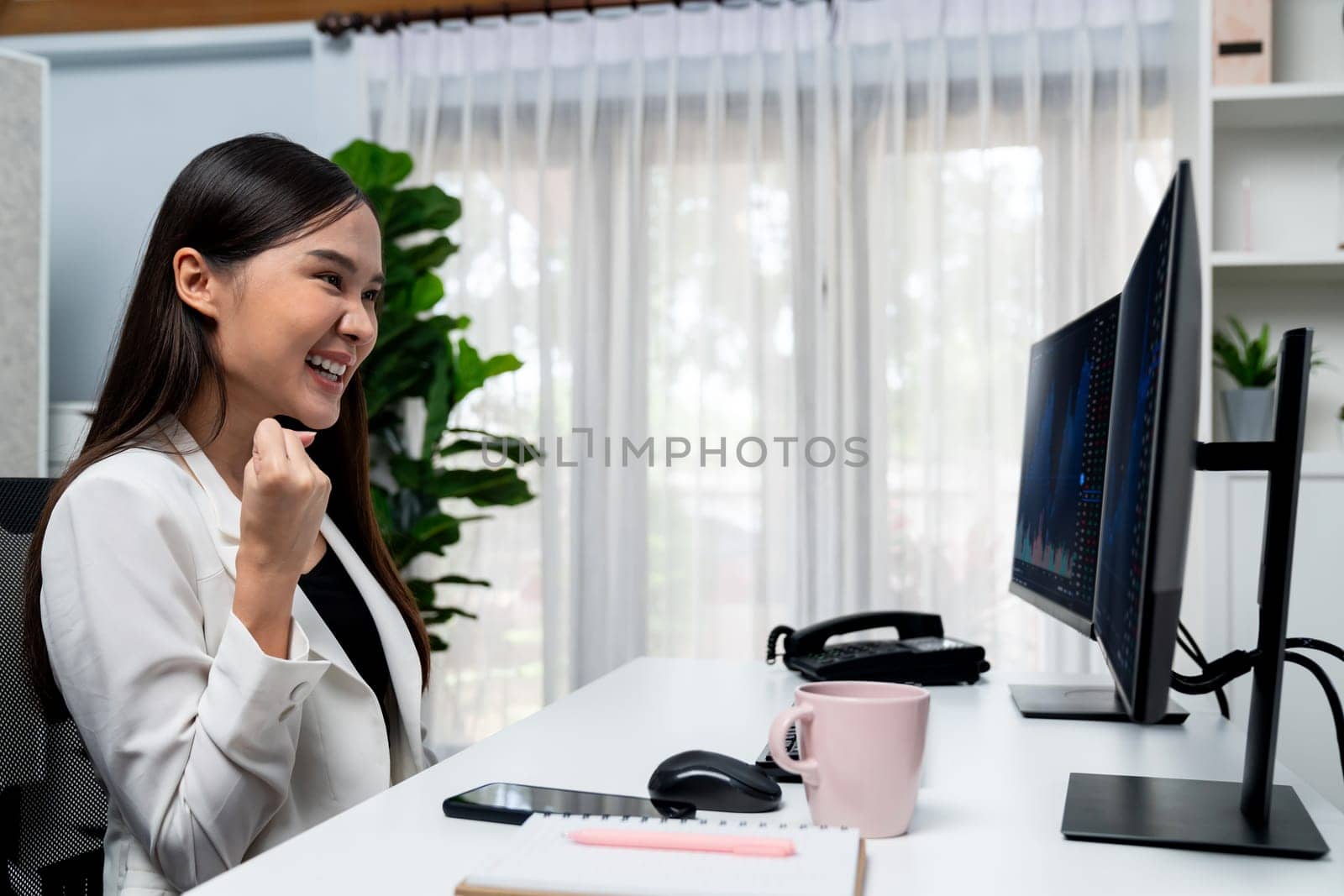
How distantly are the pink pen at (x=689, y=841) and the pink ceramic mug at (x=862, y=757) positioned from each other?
8 centimetres

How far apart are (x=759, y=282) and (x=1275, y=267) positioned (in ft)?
4.05

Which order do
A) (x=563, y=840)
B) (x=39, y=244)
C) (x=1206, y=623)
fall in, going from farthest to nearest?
1. (x=39, y=244)
2. (x=1206, y=623)
3. (x=563, y=840)

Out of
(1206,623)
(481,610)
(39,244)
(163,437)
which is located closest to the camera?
(163,437)

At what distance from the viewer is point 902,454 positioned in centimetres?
294

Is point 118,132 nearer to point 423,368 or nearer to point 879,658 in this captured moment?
point 423,368

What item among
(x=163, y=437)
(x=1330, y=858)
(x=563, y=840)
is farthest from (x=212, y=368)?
(x=1330, y=858)

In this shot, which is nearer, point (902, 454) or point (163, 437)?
point (163, 437)

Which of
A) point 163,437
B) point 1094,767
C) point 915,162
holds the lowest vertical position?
point 1094,767

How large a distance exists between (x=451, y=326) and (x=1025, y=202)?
5.07 feet

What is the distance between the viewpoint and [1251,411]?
234 centimetres

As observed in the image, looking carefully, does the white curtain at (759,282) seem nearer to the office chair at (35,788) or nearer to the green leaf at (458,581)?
the green leaf at (458,581)

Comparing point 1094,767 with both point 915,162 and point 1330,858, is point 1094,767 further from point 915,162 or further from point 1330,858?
point 915,162

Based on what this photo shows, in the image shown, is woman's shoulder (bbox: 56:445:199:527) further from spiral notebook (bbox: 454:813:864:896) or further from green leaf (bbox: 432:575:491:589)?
green leaf (bbox: 432:575:491:589)

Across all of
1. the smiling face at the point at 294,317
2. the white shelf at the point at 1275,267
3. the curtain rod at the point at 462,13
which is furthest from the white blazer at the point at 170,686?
the curtain rod at the point at 462,13
